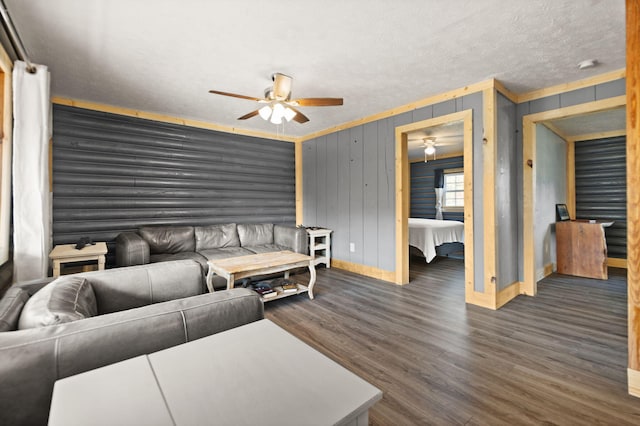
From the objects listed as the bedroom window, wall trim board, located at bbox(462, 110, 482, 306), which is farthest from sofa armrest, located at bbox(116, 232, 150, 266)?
the bedroom window

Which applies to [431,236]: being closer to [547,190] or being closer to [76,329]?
[547,190]

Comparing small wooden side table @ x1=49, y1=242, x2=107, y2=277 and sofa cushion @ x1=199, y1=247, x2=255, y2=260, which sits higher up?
small wooden side table @ x1=49, y1=242, x2=107, y2=277

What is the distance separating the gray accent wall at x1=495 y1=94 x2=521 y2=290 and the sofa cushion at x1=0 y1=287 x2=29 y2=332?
3.91 metres

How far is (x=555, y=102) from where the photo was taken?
3.38m

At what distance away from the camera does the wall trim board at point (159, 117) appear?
12.3ft

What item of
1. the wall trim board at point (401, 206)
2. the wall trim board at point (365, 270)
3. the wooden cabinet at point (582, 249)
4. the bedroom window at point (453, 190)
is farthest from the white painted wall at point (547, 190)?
the bedroom window at point (453, 190)

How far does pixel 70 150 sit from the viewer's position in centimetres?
373

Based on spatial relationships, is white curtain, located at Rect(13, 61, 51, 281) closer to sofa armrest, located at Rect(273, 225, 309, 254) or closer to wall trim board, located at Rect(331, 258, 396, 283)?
sofa armrest, located at Rect(273, 225, 309, 254)

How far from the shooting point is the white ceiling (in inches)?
79.7

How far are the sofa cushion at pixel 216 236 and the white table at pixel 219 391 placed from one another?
3.72 m

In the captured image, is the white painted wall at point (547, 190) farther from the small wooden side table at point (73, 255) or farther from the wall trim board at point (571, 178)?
the small wooden side table at point (73, 255)

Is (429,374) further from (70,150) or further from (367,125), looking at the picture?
(70,150)

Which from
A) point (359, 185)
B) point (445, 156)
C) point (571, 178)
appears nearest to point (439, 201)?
point (445, 156)

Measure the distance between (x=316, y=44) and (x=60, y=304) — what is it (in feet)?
8.14
